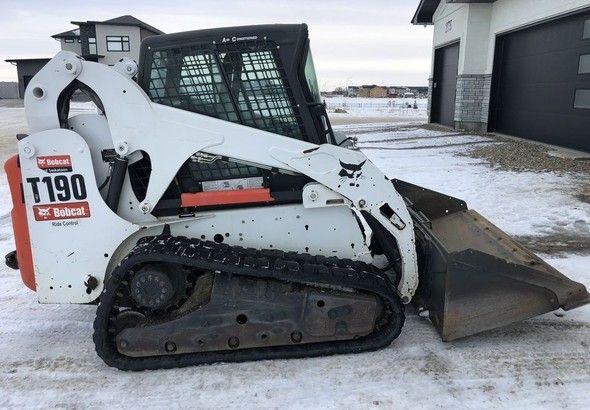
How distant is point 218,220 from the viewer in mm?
3324

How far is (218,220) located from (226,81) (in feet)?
2.96

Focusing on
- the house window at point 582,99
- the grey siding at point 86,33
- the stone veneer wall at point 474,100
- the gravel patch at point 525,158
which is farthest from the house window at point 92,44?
the house window at point 582,99

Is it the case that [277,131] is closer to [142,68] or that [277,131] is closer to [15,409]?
[142,68]

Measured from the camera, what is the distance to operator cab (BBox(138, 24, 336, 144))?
10.5ft

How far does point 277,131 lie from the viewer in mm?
3318

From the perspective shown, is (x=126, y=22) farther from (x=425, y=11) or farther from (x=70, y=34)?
(x=425, y=11)

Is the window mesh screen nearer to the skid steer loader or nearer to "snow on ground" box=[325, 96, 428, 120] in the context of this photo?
the skid steer loader

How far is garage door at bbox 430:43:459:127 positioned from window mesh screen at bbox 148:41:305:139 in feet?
52.0

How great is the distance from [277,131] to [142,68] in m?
0.95

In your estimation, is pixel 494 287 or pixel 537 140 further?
pixel 537 140

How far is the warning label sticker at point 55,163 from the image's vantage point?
310cm

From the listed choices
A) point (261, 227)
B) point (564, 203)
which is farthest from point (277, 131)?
point (564, 203)

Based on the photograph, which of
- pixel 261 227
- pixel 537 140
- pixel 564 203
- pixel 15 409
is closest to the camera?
pixel 15 409

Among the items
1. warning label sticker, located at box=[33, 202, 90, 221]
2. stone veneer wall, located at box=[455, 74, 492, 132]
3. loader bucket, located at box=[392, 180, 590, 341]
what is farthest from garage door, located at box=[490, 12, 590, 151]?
warning label sticker, located at box=[33, 202, 90, 221]
